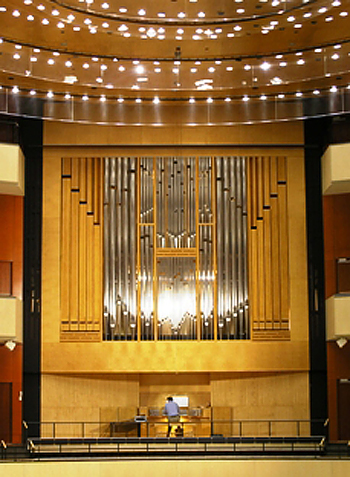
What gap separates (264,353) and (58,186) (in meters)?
4.97

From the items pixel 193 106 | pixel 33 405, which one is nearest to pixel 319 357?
pixel 33 405

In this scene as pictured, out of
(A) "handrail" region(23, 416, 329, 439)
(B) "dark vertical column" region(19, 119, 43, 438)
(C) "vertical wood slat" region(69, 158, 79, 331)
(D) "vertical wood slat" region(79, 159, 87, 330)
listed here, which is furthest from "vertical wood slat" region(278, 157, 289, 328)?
(B) "dark vertical column" region(19, 119, 43, 438)

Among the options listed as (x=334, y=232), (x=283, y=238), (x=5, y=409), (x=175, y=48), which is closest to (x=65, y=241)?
(x=5, y=409)

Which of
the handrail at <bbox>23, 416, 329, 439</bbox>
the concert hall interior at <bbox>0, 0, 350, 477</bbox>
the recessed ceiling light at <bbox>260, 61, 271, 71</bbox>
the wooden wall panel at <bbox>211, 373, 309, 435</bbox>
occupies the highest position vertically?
the recessed ceiling light at <bbox>260, 61, 271, 71</bbox>

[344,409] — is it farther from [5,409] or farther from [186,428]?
[5,409]

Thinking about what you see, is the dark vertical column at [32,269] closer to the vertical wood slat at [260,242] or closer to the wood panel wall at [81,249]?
the wood panel wall at [81,249]

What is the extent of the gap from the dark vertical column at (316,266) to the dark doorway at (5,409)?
5424 mm

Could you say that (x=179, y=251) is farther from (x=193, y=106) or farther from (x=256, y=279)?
(x=193, y=106)

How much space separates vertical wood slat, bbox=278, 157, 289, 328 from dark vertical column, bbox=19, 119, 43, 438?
4.53m

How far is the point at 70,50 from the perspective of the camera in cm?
1016

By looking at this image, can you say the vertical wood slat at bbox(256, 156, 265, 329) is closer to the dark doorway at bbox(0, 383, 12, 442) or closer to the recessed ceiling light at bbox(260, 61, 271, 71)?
the dark doorway at bbox(0, 383, 12, 442)

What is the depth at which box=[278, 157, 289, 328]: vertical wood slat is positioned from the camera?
1606 centimetres

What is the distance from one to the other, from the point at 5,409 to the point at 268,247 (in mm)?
5643

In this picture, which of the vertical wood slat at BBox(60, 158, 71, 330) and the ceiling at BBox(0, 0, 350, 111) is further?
the vertical wood slat at BBox(60, 158, 71, 330)
